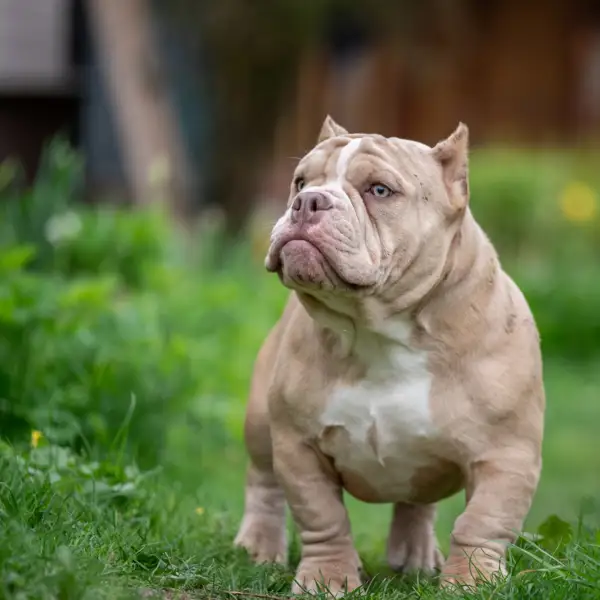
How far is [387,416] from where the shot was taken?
3730mm

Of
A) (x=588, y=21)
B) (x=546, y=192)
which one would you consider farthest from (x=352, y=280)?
(x=588, y=21)

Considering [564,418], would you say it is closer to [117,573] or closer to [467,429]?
[467,429]

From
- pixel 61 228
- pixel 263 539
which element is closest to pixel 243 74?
pixel 61 228

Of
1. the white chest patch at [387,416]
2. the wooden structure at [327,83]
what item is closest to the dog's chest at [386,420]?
the white chest patch at [387,416]

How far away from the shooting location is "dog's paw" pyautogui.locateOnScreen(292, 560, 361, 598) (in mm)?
3709

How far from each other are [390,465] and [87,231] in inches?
167

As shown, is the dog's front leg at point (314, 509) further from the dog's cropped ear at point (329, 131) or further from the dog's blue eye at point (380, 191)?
the dog's cropped ear at point (329, 131)

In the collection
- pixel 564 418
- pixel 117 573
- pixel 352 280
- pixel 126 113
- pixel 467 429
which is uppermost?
pixel 352 280

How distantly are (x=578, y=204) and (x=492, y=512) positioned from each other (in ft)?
24.1

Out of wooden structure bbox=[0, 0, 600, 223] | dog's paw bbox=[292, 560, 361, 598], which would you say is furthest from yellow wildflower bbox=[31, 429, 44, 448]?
wooden structure bbox=[0, 0, 600, 223]

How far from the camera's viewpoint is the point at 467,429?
12.0ft

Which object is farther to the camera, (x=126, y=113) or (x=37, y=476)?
(x=126, y=113)

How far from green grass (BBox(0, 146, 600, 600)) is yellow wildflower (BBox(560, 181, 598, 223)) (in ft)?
0.28

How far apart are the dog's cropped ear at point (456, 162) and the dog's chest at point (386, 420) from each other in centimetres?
49
